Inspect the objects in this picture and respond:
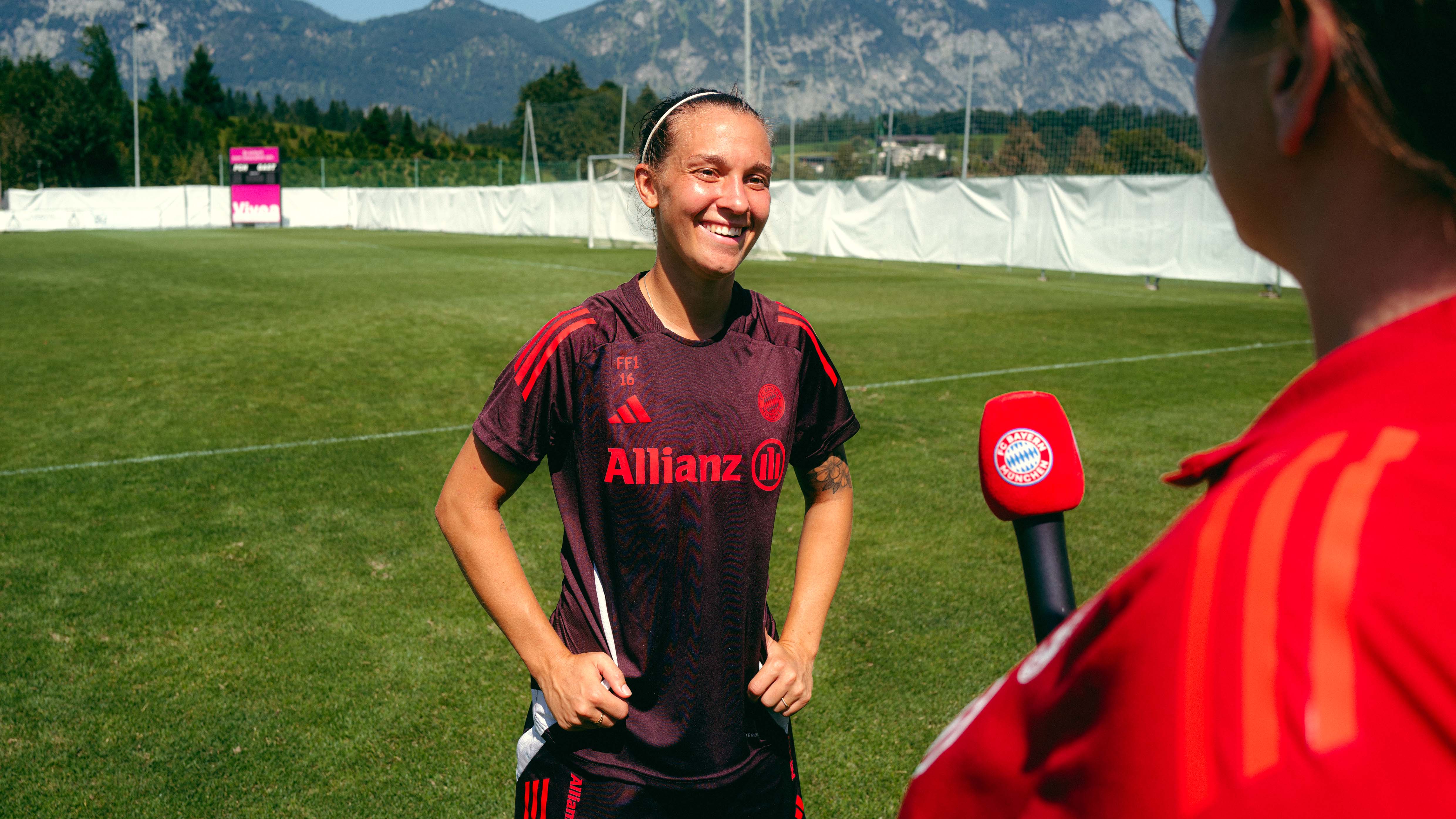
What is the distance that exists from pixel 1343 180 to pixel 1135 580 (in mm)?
317

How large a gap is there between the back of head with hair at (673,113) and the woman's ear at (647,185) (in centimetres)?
2

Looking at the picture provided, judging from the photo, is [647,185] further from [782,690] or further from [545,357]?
[782,690]

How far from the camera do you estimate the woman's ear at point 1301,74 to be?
2.19ft

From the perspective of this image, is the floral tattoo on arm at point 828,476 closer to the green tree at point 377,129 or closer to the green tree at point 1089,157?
the green tree at point 1089,157

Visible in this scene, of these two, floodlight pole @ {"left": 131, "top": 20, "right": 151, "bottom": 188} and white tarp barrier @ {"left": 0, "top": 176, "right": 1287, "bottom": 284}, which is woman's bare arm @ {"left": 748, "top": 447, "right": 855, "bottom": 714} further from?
floodlight pole @ {"left": 131, "top": 20, "right": 151, "bottom": 188}

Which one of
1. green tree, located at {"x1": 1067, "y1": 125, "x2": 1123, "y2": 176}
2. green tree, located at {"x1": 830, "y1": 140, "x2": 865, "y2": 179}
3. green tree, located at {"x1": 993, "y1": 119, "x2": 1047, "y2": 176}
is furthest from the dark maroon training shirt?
green tree, located at {"x1": 830, "y1": 140, "x2": 865, "y2": 179}

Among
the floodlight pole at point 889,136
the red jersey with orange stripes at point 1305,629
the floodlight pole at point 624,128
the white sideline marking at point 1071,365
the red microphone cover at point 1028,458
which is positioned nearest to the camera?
the red jersey with orange stripes at point 1305,629

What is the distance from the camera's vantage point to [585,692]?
193cm

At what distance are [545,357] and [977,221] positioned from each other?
2523 cm

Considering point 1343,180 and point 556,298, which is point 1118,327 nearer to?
point 556,298

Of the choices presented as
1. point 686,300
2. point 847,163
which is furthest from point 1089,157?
point 686,300

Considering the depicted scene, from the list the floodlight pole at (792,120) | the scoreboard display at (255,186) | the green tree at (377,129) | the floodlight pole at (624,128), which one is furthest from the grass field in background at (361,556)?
the green tree at (377,129)

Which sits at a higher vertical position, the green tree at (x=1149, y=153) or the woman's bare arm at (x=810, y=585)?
the green tree at (x=1149, y=153)

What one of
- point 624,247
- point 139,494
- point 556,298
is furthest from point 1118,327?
point 624,247
